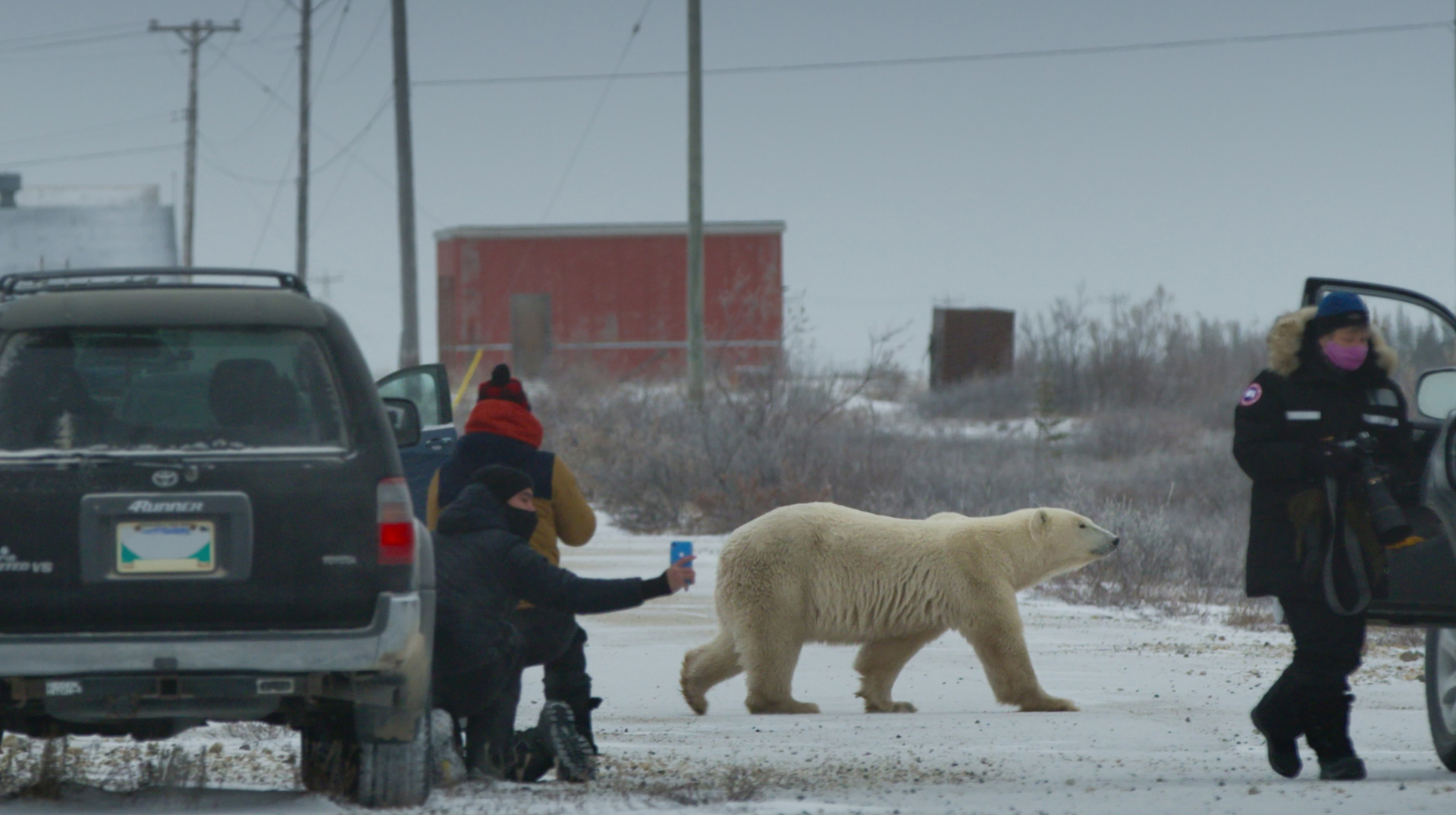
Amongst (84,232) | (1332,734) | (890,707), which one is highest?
(84,232)

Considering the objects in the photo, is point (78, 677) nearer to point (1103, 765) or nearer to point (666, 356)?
point (1103, 765)

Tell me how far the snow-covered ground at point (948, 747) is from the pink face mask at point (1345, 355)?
4.58 ft

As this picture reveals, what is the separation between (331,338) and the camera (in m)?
4.91

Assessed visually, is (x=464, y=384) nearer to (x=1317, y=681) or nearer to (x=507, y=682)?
(x=507, y=682)

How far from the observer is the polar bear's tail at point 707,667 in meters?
8.34

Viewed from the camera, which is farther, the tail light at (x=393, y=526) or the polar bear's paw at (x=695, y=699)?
the polar bear's paw at (x=695, y=699)

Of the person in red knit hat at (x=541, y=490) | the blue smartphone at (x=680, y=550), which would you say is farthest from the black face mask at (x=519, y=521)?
the blue smartphone at (x=680, y=550)

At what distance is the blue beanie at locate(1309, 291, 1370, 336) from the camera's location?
5.89 m

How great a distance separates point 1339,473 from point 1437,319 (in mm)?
1048

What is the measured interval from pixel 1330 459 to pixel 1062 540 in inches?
122

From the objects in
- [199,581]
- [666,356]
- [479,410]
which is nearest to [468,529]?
[479,410]

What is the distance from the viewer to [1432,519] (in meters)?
5.87

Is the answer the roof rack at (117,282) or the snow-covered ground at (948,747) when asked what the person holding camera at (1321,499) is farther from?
the roof rack at (117,282)

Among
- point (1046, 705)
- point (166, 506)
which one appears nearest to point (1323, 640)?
point (1046, 705)
